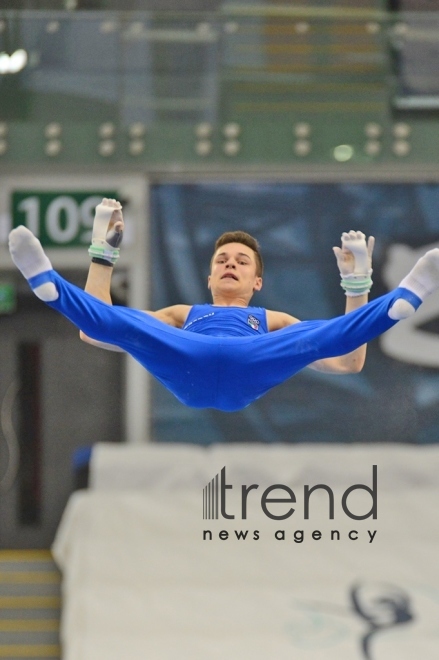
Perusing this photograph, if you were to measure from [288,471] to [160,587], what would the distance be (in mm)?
1308

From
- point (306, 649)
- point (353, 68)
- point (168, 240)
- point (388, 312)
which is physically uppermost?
point (353, 68)

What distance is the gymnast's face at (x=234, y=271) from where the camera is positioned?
4219mm

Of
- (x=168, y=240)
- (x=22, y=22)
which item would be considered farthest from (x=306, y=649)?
(x=22, y=22)

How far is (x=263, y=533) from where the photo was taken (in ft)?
25.3

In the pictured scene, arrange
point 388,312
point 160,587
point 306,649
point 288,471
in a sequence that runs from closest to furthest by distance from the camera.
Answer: point 388,312 < point 306,649 < point 160,587 < point 288,471

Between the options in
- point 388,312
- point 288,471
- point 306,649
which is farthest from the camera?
point 288,471

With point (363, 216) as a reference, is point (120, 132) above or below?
above

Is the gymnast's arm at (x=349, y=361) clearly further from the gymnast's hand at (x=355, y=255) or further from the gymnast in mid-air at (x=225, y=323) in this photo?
the gymnast's hand at (x=355, y=255)

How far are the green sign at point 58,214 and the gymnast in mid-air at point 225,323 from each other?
394 centimetres

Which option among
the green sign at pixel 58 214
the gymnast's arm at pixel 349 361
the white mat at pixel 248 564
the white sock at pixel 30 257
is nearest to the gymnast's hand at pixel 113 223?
the white sock at pixel 30 257

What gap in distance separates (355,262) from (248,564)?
4.06m

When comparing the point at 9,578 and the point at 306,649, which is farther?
the point at 9,578

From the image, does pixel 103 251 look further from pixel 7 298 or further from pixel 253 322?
pixel 7 298

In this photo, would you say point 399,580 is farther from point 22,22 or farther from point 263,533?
point 22,22
